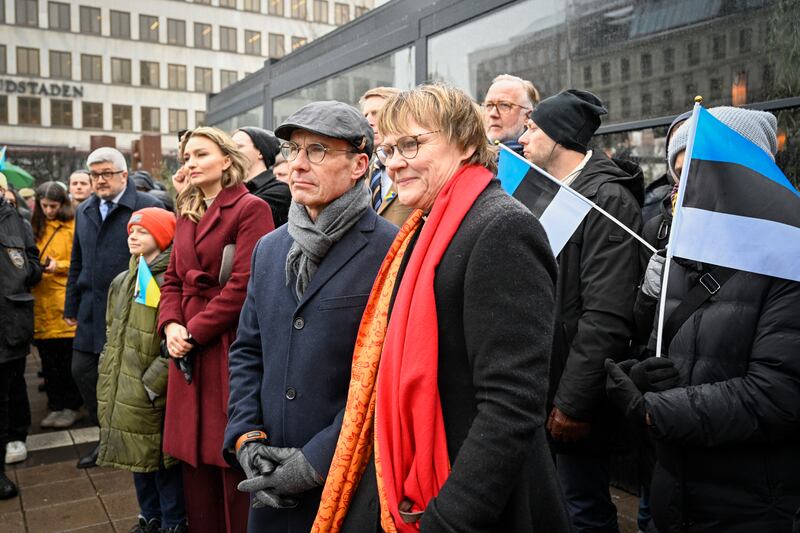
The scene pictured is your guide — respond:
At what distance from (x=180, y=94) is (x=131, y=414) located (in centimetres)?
5887

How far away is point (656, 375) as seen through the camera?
2.37 m

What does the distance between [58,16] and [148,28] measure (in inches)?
259

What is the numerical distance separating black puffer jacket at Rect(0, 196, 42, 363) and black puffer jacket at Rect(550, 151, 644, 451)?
13.0 feet

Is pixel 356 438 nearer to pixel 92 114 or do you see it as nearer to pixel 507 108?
pixel 507 108

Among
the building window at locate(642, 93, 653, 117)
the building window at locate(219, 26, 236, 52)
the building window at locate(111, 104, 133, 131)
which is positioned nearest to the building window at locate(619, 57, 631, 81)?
the building window at locate(642, 93, 653, 117)

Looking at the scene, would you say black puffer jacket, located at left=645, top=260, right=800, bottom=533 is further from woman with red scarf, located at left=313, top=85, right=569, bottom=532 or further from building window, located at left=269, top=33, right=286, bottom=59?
building window, located at left=269, top=33, right=286, bottom=59

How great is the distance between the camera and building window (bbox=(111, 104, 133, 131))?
55.4 m

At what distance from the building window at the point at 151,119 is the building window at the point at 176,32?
19.1 feet

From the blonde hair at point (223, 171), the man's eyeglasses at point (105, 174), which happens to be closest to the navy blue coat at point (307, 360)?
the blonde hair at point (223, 171)

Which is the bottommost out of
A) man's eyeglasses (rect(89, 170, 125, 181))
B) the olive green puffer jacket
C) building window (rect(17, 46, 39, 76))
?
the olive green puffer jacket

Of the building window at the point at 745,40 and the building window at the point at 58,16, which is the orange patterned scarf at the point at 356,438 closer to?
the building window at the point at 745,40

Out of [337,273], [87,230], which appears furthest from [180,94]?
[337,273]

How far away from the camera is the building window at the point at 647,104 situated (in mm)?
4648

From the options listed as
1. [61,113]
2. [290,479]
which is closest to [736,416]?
[290,479]
